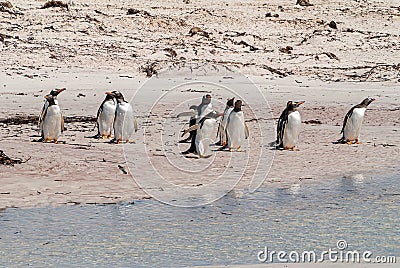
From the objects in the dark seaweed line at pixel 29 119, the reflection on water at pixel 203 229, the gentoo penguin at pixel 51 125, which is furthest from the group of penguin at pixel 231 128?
the dark seaweed line at pixel 29 119

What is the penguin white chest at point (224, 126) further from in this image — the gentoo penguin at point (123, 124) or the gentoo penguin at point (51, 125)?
the gentoo penguin at point (51, 125)

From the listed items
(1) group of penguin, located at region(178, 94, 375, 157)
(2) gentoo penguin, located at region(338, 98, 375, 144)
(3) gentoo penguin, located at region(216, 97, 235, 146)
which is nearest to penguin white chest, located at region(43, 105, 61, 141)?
(1) group of penguin, located at region(178, 94, 375, 157)

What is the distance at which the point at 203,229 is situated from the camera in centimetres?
700

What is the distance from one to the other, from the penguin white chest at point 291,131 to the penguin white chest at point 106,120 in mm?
2549

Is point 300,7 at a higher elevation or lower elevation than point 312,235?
higher

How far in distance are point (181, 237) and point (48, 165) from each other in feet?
10.4

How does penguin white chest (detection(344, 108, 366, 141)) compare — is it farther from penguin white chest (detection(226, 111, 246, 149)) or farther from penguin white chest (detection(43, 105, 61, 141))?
penguin white chest (detection(43, 105, 61, 141))

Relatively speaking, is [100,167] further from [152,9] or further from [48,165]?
[152,9]

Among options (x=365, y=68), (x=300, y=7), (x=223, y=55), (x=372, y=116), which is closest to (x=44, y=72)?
(x=223, y=55)

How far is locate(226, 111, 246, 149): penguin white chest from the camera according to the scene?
1074 cm

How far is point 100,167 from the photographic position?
31.0 feet

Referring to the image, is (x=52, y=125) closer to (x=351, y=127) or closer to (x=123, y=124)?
(x=123, y=124)

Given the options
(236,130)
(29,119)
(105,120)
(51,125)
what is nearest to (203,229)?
(236,130)

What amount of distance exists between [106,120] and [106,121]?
0.05 feet
